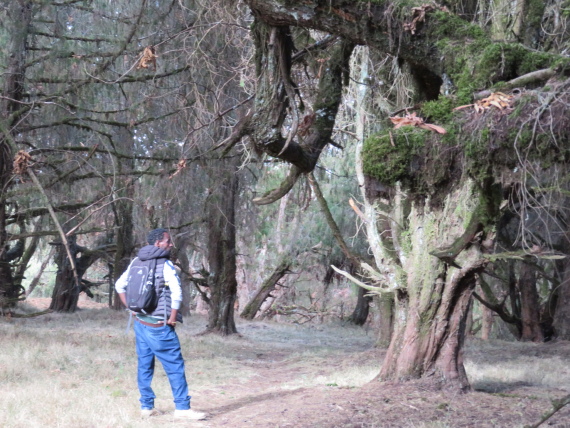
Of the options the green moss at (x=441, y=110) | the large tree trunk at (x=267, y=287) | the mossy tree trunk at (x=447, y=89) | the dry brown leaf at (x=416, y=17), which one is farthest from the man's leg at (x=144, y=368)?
the large tree trunk at (x=267, y=287)

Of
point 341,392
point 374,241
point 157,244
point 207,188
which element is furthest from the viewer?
point 207,188

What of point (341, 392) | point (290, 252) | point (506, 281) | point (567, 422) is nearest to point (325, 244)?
point (290, 252)

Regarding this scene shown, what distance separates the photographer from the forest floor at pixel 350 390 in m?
5.69

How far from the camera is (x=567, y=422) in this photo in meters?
5.38

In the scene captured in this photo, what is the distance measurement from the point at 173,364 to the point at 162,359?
126 mm

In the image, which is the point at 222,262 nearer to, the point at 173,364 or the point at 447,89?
the point at 173,364

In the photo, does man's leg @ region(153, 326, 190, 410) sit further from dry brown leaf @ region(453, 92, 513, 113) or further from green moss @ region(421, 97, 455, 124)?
dry brown leaf @ region(453, 92, 513, 113)

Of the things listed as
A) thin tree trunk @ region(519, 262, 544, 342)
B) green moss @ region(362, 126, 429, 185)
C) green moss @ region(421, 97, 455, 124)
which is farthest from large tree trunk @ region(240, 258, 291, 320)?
green moss @ region(421, 97, 455, 124)

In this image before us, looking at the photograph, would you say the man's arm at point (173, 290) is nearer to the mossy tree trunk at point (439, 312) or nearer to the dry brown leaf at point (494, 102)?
the mossy tree trunk at point (439, 312)

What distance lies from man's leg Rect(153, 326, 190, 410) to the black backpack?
0.89ft

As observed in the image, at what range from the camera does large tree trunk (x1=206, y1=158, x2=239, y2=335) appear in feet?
46.6

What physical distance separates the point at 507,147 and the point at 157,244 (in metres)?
3.53

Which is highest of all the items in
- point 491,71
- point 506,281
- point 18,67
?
point 18,67

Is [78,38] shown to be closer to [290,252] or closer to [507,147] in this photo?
[507,147]
